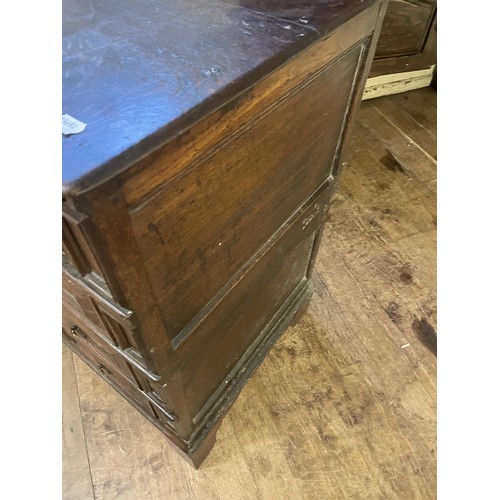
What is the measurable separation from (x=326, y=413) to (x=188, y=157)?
0.90 metres

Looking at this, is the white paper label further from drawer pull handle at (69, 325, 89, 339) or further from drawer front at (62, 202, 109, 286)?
drawer pull handle at (69, 325, 89, 339)

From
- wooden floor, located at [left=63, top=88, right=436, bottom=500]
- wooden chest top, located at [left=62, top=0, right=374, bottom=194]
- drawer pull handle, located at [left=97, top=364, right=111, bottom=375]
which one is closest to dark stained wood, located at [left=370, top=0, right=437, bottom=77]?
wooden floor, located at [left=63, top=88, right=436, bottom=500]

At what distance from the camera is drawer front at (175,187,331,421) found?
29.1 inches

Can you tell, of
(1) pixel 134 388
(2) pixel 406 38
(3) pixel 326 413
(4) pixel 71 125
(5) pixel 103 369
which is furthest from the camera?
(2) pixel 406 38

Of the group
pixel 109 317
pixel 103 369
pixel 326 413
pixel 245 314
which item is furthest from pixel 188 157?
pixel 326 413

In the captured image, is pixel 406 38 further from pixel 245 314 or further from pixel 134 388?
pixel 134 388

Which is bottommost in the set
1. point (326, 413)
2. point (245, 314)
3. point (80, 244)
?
point (326, 413)

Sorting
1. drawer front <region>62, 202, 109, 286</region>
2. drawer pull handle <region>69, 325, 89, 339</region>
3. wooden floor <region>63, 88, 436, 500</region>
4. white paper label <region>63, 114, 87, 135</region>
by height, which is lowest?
wooden floor <region>63, 88, 436, 500</region>

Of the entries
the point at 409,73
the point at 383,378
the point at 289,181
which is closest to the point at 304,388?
the point at 383,378

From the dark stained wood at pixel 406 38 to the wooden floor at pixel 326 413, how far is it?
3.06 feet

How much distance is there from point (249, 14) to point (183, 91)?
20 cm

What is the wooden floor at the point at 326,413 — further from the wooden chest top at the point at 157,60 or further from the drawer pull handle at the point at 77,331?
the wooden chest top at the point at 157,60

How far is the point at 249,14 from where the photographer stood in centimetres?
54

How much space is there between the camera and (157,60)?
47cm
